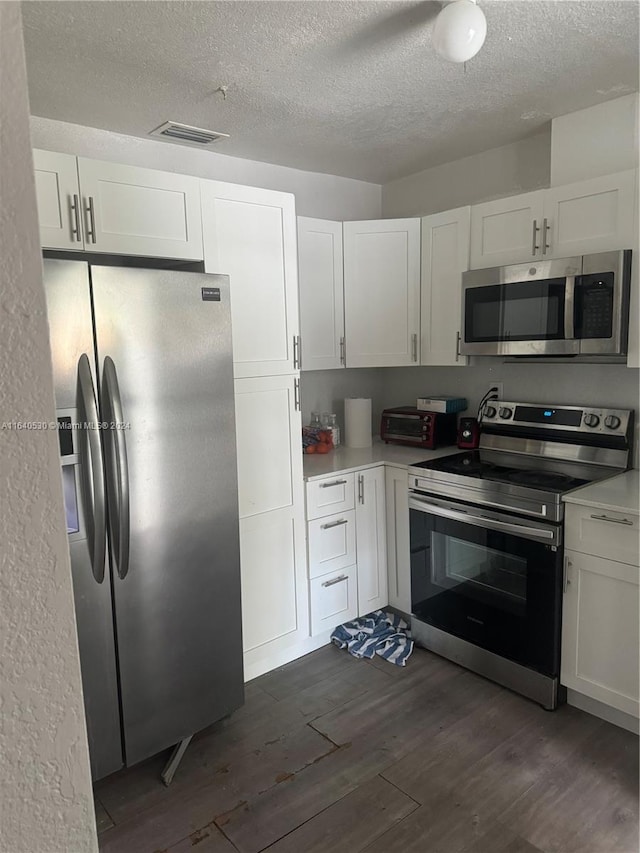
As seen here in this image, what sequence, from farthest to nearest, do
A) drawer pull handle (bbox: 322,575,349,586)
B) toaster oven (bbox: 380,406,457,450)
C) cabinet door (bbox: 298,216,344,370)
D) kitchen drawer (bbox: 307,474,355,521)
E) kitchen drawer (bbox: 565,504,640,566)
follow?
toaster oven (bbox: 380,406,457,450) < cabinet door (bbox: 298,216,344,370) < drawer pull handle (bbox: 322,575,349,586) < kitchen drawer (bbox: 307,474,355,521) < kitchen drawer (bbox: 565,504,640,566)

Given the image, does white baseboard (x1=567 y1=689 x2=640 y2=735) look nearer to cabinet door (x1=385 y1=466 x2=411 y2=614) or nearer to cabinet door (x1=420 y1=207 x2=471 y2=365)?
cabinet door (x1=385 y1=466 x2=411 y2=614)

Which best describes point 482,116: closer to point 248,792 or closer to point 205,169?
point 205,169

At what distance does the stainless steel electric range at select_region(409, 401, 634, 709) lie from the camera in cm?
241

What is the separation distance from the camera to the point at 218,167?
3.06 m

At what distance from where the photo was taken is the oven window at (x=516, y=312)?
255 cm

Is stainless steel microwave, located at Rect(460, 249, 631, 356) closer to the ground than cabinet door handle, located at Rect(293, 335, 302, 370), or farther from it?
farther from it

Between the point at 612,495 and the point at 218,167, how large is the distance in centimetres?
240

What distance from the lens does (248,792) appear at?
2068 millimetres

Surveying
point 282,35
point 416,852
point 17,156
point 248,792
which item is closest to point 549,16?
point 282,35

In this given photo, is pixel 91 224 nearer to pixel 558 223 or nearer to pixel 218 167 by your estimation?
pixel 218 167

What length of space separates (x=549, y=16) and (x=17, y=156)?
6.34 ft

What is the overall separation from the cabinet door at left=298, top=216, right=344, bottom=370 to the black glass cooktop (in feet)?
2.59

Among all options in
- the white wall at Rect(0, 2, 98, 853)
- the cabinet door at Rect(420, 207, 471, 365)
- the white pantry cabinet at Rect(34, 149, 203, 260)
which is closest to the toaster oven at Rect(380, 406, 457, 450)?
the cabinet door at Rect(420, 207, 471, 365)

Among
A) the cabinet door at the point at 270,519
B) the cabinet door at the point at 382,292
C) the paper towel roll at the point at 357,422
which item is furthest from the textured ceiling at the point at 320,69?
the paper towel roll at the point at 357,422
